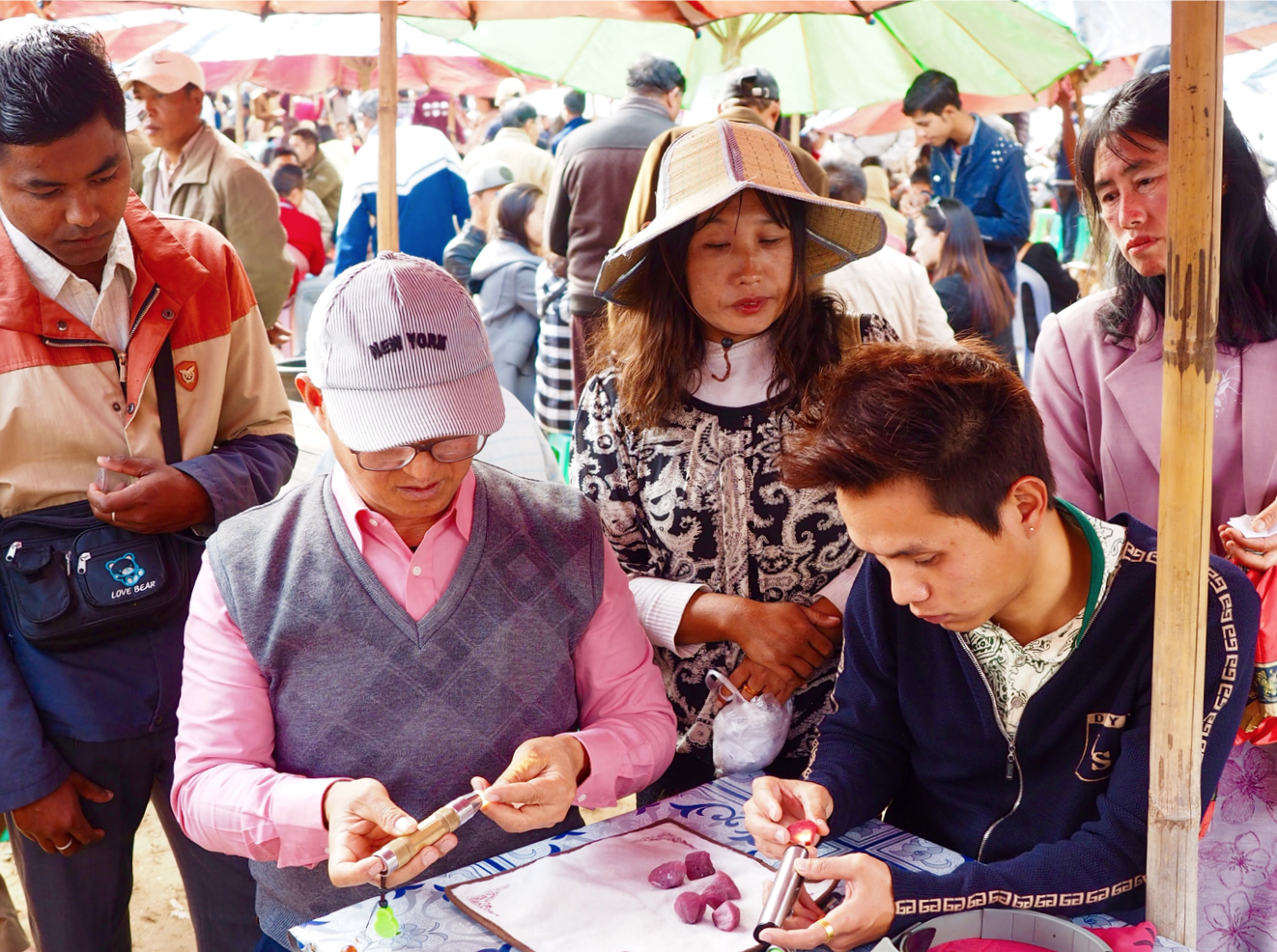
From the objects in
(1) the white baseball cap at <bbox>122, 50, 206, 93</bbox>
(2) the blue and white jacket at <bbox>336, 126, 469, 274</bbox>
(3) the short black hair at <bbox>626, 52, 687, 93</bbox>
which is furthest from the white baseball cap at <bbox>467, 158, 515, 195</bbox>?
(1) the white baseball cap at <bbox>122, 50, 206, 93</bbox>

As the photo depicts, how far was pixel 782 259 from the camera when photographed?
2002 millimetres

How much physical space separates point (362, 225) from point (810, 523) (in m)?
5.12

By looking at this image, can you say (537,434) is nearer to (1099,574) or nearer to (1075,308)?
(1075,308)

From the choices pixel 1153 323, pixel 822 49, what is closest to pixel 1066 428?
pixel 1153 323

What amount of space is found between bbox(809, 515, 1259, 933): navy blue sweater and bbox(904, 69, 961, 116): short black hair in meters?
4.10

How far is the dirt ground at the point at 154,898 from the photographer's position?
119 inches

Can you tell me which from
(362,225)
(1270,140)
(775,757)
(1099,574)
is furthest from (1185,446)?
(362,225)

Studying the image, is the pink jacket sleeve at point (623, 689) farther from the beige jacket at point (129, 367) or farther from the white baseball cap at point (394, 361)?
the beige jacket at point (129, 367)

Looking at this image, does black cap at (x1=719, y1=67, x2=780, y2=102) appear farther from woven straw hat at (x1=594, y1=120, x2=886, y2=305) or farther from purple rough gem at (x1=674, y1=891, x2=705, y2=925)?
purple rough gem at (x1=674, y1=891, x2=705, y2=925)

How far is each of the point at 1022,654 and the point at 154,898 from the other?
8.55 ft

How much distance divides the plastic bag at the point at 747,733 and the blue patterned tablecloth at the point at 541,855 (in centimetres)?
5

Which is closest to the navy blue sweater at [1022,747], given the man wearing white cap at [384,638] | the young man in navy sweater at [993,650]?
the young man in navy sweater at [993,650]

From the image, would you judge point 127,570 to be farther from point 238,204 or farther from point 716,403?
point 238,204

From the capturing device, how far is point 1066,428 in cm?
210
